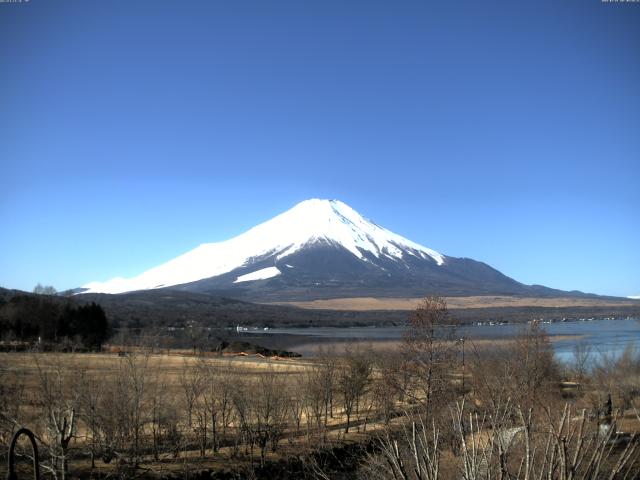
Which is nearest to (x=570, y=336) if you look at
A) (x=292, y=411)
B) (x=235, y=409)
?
(x=292, y=411)

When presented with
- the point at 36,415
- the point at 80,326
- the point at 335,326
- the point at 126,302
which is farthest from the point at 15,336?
the point at 126,302

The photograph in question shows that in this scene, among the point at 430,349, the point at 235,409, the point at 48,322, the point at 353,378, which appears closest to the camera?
the point at 430,349

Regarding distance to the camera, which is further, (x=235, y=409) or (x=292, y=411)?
(x=292, y=411)

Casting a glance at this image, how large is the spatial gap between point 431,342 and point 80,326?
212ft

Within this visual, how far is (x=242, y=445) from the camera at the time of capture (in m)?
25.2

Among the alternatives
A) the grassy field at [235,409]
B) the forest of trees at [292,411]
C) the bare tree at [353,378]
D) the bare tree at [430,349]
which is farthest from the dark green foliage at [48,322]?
the bare tree at [430,349]

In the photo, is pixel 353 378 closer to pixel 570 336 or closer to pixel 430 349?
pixel 430 349

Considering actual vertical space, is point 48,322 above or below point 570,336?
above

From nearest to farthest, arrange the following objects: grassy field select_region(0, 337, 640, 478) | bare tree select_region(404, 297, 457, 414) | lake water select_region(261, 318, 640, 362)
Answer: grassy field select_region(0, 337, 640, 478) < bare tree select_region(404, 297, 457, 414) < lake water select_region(261, 318, 640, 362)

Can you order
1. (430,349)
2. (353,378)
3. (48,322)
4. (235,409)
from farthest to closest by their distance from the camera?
(48,322)
(353,378)
(235,409)
(430,349)

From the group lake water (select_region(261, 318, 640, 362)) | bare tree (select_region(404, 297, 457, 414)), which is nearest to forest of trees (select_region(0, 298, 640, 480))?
bare tree (select_region(404, 297, 457, 414))

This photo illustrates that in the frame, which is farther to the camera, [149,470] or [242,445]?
[242,445]

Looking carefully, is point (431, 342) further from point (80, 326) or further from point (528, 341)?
point (80, 326)

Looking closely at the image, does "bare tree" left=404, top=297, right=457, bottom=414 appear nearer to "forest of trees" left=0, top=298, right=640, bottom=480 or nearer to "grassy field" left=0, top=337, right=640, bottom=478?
"forest of trees" left=0, top=298, right=640, bottom=480
